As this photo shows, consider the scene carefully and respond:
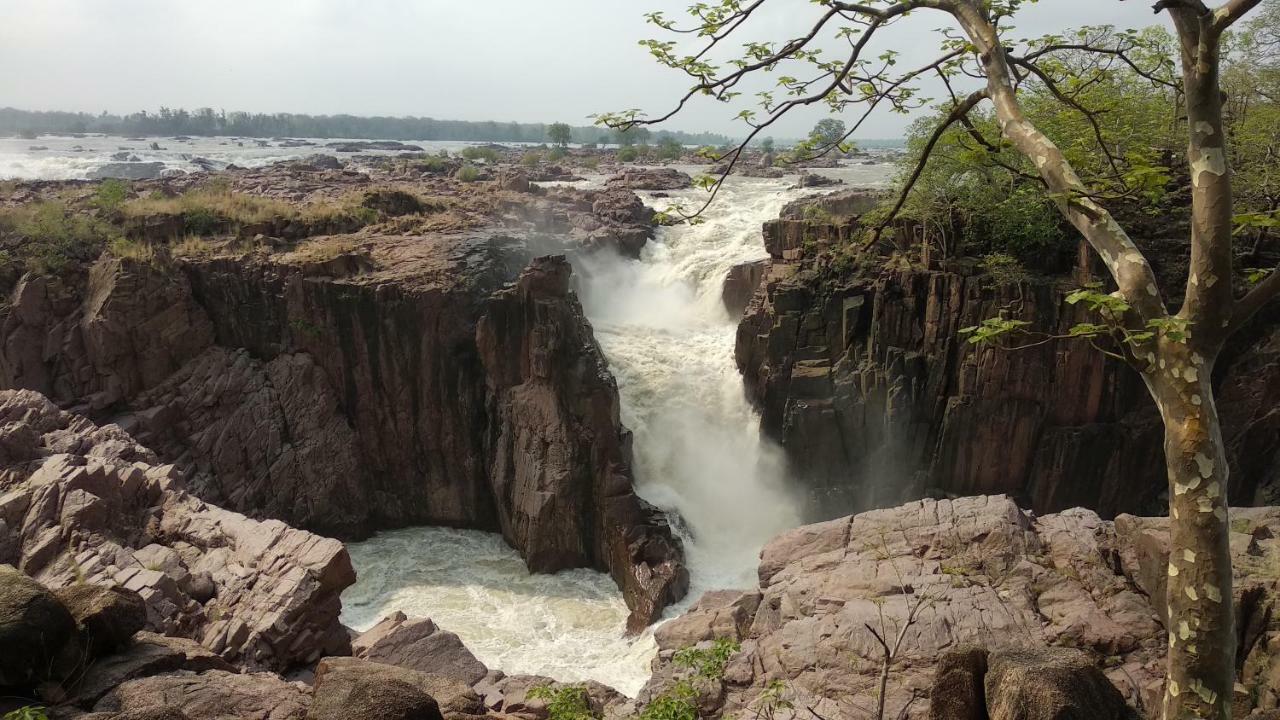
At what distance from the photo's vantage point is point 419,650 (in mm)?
12758

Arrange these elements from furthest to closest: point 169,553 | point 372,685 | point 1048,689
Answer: point 169,553 → point 372,685 → point 1048,689

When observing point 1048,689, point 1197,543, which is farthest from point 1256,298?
point 1048,689

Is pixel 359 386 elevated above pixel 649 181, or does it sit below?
below

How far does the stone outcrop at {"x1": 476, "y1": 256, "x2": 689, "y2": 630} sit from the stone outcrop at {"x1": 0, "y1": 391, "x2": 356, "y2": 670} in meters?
8.59

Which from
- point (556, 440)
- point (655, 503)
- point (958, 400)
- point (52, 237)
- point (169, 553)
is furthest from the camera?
point (52, 237)

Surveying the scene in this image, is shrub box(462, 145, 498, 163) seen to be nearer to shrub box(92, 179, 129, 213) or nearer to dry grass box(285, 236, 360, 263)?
shrub box(92, 179, 129, 213)

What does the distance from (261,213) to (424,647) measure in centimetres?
1845

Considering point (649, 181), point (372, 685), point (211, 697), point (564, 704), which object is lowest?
point (211, 697)

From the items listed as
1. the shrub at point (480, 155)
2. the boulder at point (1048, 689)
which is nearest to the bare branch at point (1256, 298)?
the boulder at point (1048, 689)

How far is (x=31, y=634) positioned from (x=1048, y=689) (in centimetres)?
965

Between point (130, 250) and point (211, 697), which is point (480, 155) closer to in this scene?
point (130, 250)

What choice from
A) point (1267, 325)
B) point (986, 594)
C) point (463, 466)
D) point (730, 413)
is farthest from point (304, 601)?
point (1267, 325)

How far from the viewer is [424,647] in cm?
1281

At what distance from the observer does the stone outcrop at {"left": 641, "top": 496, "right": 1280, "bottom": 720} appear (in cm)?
745
